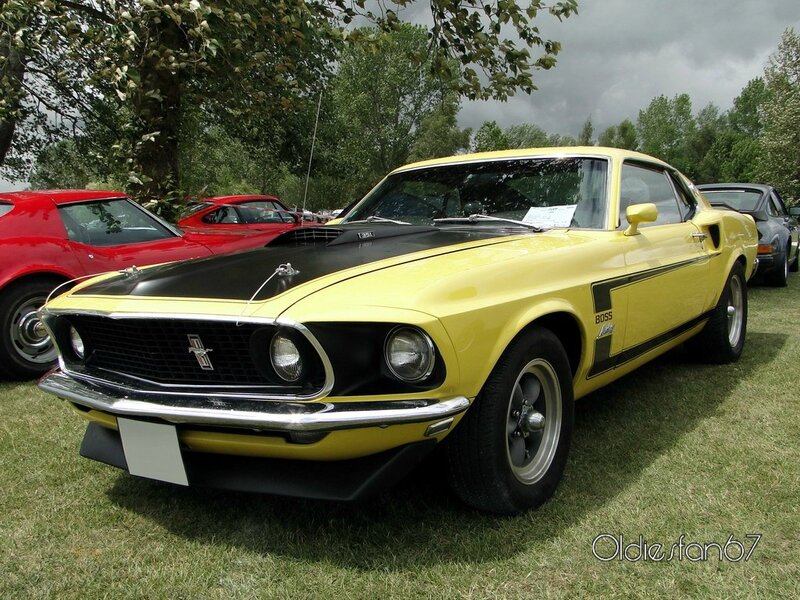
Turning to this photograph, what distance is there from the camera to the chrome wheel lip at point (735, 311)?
14.9ft

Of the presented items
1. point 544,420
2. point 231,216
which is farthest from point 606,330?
point 231,216

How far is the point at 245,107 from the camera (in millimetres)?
8203

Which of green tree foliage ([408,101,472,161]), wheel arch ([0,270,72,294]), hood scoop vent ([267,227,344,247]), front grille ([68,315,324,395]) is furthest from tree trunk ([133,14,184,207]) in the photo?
green tree foliage ([408,101,472,161])

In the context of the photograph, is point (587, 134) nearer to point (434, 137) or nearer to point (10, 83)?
point (434, 137)

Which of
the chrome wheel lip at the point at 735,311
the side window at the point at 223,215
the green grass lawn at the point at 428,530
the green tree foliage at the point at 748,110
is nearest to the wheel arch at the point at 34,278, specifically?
the green grass lawn at the point at 428,530

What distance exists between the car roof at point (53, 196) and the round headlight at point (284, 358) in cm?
373

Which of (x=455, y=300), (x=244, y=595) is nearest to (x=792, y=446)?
(x=455, y=300)

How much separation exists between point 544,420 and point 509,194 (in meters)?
1.30

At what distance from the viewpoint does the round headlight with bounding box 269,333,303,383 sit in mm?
1955

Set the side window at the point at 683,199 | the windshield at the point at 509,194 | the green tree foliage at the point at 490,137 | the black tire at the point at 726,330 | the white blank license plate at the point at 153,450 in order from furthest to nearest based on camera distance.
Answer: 1. the green tree foliage at the point at 490,137
2. the black tire at the point at 726,330
3. the side window at the point at 683,199
4. the windshield at the point at 509,194
5. the white blank license plate at the point at 153,450

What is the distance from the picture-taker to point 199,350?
2068mm

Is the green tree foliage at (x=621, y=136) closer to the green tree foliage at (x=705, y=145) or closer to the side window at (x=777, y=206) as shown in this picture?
the green tree foliage at (x=705, y=145)

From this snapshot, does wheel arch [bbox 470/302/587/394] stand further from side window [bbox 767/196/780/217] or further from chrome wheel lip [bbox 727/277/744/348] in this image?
side window [bbox 767/196/780/217]

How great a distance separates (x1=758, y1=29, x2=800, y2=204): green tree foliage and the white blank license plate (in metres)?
32.5
